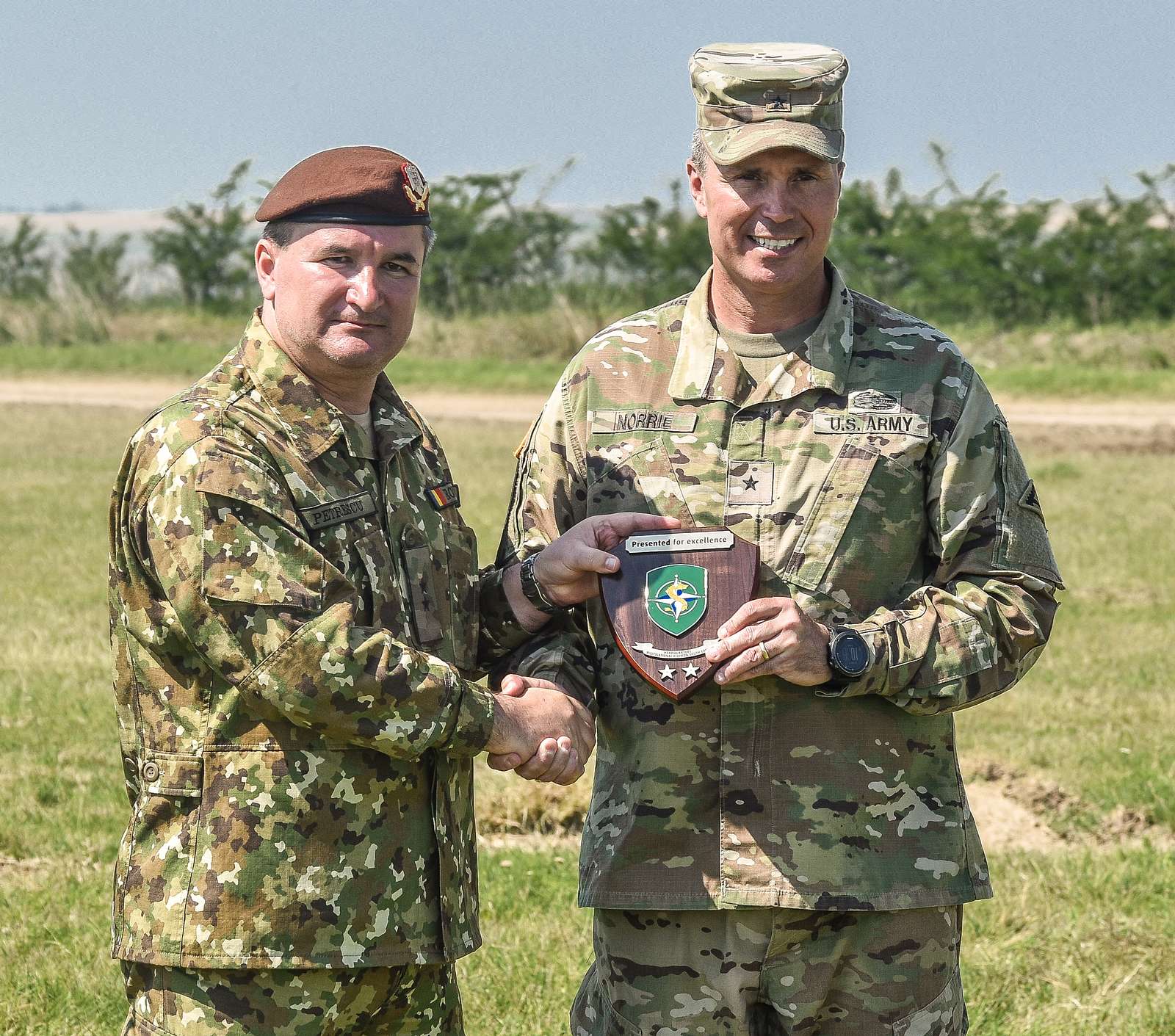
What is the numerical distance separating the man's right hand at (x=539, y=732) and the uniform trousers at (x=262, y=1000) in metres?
0.40

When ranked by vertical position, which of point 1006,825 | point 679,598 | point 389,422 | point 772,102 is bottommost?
point 1006,825

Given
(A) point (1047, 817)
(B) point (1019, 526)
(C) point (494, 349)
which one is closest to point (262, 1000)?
(B) point (1019, 526)

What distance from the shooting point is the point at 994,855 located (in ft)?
16.5

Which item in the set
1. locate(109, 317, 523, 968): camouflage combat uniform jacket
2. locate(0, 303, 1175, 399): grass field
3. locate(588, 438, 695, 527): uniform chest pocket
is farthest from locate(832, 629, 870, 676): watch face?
locate(0, 303, 1175, 399): grass field

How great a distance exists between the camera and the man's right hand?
2.63 metres

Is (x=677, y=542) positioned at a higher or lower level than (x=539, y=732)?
higher

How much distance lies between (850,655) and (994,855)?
2.69m

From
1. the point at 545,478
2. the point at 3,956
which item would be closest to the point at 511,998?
the point at 3,956

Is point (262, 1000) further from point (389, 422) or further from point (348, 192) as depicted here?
point (348, 192)

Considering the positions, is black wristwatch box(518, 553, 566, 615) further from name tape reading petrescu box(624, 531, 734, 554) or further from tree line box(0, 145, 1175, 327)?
tree line box(0, 145, 1175, 327)

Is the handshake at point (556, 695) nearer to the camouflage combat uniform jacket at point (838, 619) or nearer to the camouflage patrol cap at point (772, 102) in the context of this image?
the camouflage combat uniform jacket at point (838, 619)

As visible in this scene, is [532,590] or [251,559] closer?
[251,559]

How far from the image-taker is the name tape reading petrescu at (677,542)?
8.96ft

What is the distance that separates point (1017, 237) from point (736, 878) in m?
19.7
